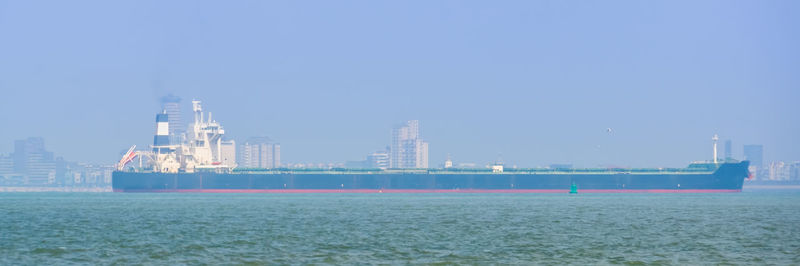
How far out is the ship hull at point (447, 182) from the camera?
14188 cm

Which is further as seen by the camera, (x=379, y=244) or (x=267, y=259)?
(x=379, y=244)

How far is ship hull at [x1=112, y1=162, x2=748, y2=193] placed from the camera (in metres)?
142

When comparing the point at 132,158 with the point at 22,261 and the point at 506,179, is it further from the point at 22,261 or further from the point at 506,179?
the point at 22,261

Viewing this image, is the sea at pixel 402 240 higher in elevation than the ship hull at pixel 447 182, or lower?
lower

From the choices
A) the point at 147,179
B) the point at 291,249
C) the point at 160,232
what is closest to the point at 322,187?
the point at 147,179

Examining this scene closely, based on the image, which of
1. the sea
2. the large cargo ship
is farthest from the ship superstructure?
the sea

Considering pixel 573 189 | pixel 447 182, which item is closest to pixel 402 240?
pixel 573 189

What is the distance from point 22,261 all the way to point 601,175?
117 meters

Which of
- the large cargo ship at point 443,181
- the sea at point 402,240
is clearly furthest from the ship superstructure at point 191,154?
the sea at point 402,240

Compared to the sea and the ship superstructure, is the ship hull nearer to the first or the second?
the ship superstructure

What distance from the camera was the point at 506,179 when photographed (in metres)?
142

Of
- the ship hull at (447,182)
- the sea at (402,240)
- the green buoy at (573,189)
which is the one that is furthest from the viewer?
the ship hull at (447,182)

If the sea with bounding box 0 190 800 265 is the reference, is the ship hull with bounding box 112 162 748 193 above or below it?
above

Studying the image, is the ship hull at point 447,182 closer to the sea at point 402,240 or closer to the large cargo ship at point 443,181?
the large cargo ship at point 443,181
